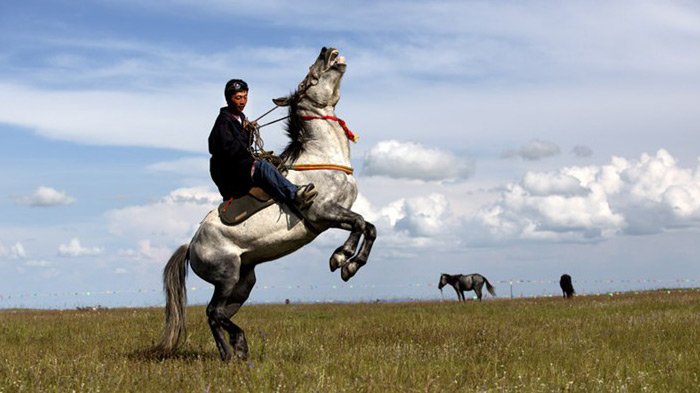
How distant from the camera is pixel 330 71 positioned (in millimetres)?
7738

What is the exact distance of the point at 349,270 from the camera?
23.1 feet

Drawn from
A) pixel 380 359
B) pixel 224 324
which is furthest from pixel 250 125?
pixel 380 359

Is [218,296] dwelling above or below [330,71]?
below

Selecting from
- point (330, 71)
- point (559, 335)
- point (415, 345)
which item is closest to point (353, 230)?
point (330, 71)

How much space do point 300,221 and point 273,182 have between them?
1.61 ft

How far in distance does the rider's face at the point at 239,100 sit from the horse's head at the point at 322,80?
1.90ft

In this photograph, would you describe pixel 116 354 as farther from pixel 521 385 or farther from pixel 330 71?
pixel 521 385

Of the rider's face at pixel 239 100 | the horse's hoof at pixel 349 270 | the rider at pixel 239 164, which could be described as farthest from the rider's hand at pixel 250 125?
the horse's hoof at pixel 349 270

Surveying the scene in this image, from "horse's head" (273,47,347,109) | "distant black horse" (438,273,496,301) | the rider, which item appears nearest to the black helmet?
the rider

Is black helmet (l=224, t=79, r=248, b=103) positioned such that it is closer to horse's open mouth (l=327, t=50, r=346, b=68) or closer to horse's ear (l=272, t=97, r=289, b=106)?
horse's ear (l=272, t=97, r=289, b=106)

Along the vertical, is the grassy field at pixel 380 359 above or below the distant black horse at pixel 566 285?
below

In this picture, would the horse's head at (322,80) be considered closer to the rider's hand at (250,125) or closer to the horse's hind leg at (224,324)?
the rider's hand at (250,125)

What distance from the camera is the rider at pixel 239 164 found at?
23.9 ft

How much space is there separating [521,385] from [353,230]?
219cm
